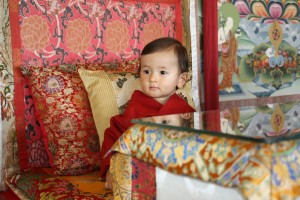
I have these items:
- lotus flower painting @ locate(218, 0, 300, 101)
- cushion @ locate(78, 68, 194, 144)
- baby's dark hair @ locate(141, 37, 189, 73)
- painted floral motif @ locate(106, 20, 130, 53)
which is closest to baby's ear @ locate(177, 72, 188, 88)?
baby's dark hair @ locate(141, 37, 189, 73)

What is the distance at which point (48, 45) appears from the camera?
230cm

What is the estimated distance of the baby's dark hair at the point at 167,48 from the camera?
1.80 meters

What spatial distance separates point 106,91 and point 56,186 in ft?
1.81

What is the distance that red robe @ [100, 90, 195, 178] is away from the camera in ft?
5.59

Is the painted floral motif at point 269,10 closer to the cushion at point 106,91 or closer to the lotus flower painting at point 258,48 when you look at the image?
the lotus flower painting at point 258,48

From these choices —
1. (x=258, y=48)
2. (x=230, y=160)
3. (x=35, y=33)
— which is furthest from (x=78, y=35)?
(x=230, y=160)

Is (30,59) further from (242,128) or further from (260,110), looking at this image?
(242,128)

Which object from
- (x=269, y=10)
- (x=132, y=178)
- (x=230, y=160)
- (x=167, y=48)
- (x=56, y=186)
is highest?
(x=269, y=10)

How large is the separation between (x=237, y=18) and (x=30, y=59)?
1460 mm

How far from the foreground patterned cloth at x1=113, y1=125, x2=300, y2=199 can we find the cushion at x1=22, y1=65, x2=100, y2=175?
3.15ft

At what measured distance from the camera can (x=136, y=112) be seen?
178 centimetres

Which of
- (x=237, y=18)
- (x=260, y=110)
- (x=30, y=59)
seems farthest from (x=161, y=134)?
(x=237, y=18)

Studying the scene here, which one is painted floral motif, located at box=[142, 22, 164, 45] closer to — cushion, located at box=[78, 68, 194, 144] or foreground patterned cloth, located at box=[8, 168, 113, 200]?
cushion, located at box=[78, 68, 194, 144]

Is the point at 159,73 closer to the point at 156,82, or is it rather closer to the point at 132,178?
the point at 156,82
